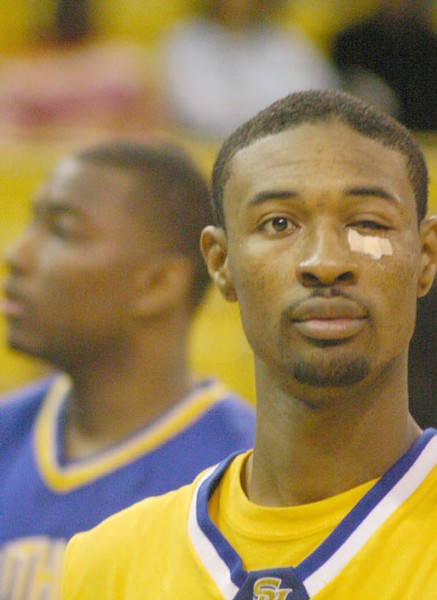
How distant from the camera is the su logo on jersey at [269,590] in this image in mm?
1659

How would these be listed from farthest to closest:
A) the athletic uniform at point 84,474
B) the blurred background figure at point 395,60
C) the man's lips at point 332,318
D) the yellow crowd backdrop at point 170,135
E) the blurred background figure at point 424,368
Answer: the blurred background figure at point 395,60
the yellow crowd backdrop at point 170,135
the athletic uniform at point 84,474
the blurred background figure at point 424,368
the man's lips at point 332,318

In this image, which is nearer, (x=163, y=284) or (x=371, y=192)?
(x=371, y=192)

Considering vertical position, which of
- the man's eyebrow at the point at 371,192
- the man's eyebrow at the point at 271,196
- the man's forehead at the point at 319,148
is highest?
the man's forehead at the point at 319,148

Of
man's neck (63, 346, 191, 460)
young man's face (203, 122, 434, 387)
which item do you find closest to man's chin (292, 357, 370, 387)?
young man's face (203, 122, 434, 387)

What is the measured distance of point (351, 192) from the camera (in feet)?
5.43

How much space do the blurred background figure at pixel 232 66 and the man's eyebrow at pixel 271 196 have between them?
3814 millimetres

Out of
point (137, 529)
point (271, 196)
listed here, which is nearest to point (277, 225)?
point (271, 196)

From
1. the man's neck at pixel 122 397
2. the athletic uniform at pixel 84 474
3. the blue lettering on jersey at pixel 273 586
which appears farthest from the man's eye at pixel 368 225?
the man's neck at pixel 122 397

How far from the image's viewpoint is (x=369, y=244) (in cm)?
165

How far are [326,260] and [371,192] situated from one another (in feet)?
0.41

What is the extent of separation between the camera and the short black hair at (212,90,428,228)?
5.67ft

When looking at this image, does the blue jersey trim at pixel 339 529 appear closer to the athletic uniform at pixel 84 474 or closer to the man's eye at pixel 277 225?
the man's eye at pixel 277 225

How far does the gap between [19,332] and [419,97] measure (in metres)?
2.79

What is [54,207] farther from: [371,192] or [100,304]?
[371,192]
